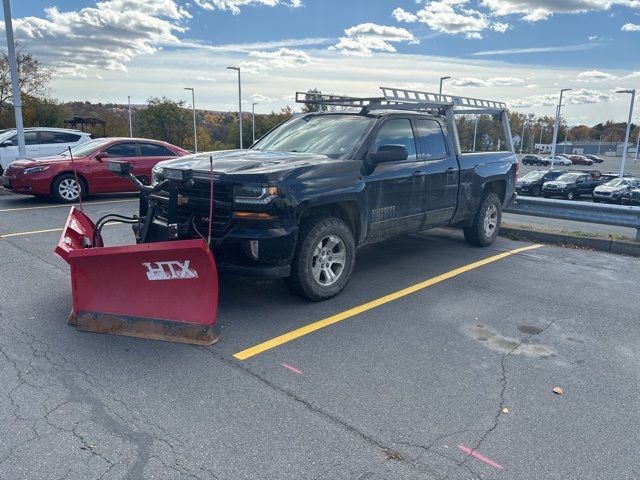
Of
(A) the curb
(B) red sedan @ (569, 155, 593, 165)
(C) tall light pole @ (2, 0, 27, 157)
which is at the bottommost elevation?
(B) red sedan @ (569, 155, 593, 165)

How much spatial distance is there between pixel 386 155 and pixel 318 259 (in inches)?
51.6

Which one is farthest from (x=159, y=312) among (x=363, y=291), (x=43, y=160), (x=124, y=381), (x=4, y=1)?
(x=4, y=1)

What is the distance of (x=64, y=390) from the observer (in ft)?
11.5

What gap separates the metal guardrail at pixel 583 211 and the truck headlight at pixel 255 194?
5569 millimetres

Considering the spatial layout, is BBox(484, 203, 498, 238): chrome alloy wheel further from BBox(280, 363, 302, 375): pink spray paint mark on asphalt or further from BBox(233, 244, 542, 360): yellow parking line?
BBox(280, 363, 302, 375): pink spray paint mark on asphalt

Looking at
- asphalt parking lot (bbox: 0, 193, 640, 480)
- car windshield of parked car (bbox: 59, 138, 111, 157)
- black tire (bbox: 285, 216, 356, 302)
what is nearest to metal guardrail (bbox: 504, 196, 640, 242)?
asphalt parking lot (bbox: 0, 193, 640, 480)

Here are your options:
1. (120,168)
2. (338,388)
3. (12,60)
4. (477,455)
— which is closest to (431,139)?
(120,168)

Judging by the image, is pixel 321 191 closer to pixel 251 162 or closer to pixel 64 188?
pixel 251 162

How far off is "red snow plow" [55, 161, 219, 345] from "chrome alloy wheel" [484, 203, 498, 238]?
5.08 metres

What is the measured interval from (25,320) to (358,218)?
3.32 meters

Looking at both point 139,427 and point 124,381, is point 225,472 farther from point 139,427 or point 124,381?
point 124,381

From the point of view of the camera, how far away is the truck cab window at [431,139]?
6641 mm

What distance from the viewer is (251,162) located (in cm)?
517

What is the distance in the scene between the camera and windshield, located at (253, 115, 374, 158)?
19.1 feet
